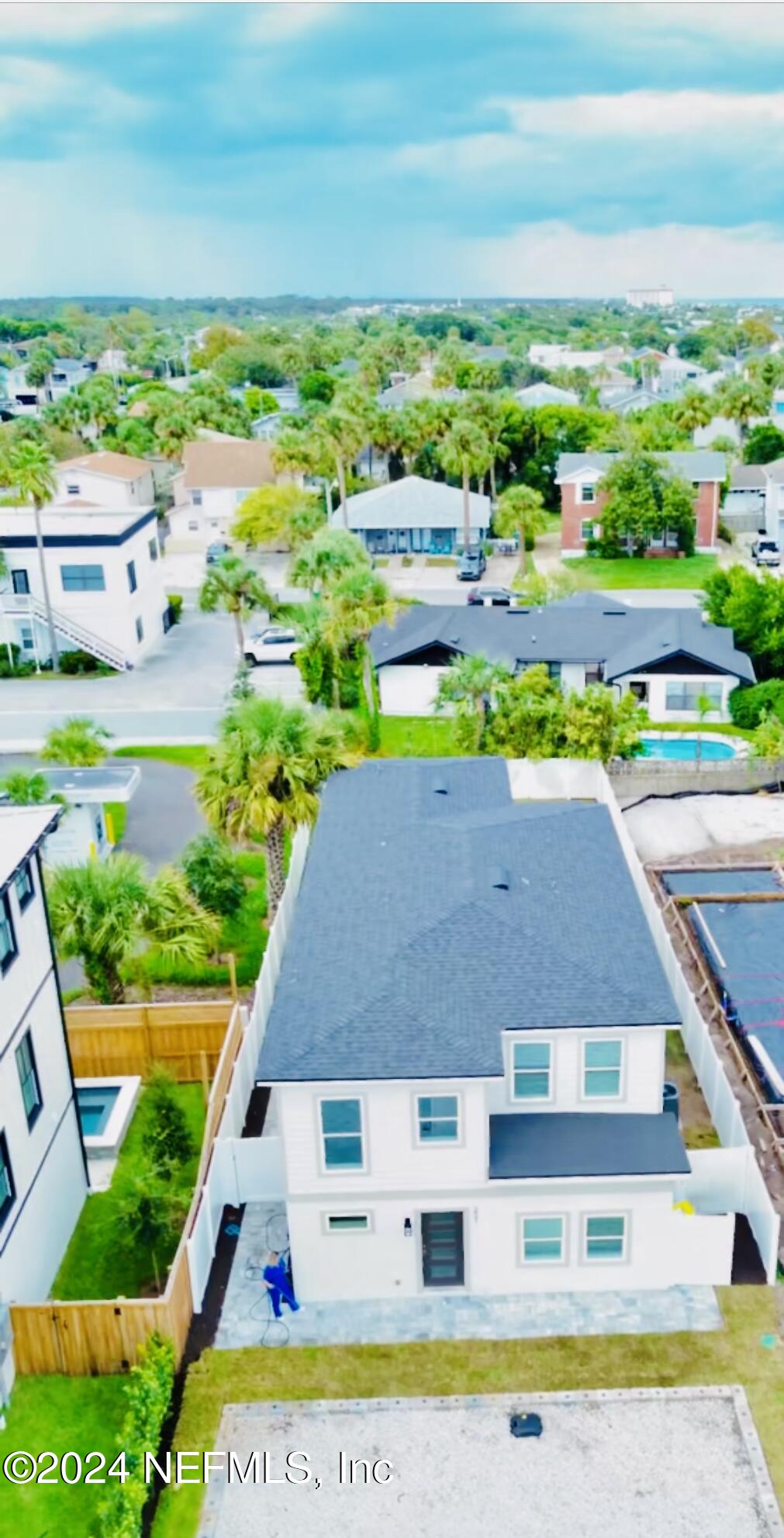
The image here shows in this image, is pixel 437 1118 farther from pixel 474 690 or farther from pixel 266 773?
pixel 474 690

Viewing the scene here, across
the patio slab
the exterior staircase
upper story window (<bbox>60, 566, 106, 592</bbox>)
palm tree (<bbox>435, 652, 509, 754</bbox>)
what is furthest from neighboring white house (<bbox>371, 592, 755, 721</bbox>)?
the patio slab

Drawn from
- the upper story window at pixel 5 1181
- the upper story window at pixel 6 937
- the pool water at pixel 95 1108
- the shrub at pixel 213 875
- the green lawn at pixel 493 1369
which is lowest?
the green lawn at pixel 493 1369

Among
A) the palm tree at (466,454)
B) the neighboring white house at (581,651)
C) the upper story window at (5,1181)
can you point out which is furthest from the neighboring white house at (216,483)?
the upper story window at (5,1181)

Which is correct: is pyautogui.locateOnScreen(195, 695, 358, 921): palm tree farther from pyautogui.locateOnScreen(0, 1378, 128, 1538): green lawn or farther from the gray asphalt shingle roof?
the gray asphalt shingle roof

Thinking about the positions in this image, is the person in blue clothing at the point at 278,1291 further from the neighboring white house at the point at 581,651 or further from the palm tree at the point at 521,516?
the palm tree at the point at 521,516

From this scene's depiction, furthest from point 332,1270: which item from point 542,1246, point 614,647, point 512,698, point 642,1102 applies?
point 614,647

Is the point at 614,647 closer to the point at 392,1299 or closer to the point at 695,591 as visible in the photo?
the point at 695,591
